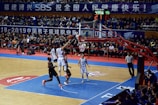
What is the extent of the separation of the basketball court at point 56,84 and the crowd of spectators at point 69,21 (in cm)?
528

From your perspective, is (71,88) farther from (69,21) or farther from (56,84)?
(69,21)

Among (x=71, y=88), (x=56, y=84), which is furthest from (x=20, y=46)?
(x=71, y=88)

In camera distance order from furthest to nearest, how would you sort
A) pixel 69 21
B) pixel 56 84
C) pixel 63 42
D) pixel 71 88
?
pixel 69 21 < pixel 63 42 < pixel 56 84 < pixel 71 88

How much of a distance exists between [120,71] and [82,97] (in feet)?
26.0

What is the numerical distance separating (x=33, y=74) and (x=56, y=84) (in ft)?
11.2

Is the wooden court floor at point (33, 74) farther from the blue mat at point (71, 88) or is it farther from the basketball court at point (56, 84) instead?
the blue mat at point (71, 88)

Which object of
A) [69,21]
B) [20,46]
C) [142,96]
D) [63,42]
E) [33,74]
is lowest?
[33,74]

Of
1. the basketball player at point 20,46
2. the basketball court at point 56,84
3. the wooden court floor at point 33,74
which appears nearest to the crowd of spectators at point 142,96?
the basketball court at point 56,84

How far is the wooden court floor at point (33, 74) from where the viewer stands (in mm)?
14518

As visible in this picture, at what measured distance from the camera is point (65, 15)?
121 feet

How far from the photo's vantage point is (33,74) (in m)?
21.1

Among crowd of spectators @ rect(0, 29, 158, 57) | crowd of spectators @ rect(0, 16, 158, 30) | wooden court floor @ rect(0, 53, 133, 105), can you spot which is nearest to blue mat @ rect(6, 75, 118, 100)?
wooden court floor @ rect(0, 53, 133, 105)

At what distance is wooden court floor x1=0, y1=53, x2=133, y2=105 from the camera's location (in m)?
14.5

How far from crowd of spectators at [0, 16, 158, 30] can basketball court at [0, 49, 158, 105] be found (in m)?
5.28
